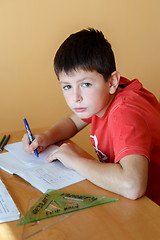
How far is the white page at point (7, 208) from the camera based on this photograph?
717 mm

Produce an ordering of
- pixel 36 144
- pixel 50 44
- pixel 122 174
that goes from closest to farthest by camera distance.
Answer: pixel 122 174, pixel 36 144, pixel 50 44

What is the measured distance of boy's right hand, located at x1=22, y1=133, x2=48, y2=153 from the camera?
1147mm

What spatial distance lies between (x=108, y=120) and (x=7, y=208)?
1.50 ft

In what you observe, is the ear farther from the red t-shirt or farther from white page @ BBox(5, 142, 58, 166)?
white page @ BBox(5, 142, 58, 166)

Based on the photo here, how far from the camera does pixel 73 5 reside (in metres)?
2.05

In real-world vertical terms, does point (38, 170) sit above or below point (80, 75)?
below

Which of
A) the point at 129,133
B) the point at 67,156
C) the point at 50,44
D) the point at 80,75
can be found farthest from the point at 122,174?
the point at 50,44

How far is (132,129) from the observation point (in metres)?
0.89

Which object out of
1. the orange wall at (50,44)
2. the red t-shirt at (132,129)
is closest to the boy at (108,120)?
the red t-shirt at (132,129)

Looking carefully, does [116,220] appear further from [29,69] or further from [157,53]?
[157,53]

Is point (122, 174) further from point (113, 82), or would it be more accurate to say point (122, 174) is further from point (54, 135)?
point (54, 135)

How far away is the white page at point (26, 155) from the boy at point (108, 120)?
0.03 m

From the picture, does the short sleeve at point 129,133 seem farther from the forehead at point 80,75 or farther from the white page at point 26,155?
the white page at point 26,155

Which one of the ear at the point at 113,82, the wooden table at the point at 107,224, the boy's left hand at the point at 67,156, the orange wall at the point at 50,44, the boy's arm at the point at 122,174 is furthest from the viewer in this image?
the orange wall at the point at 50,44
